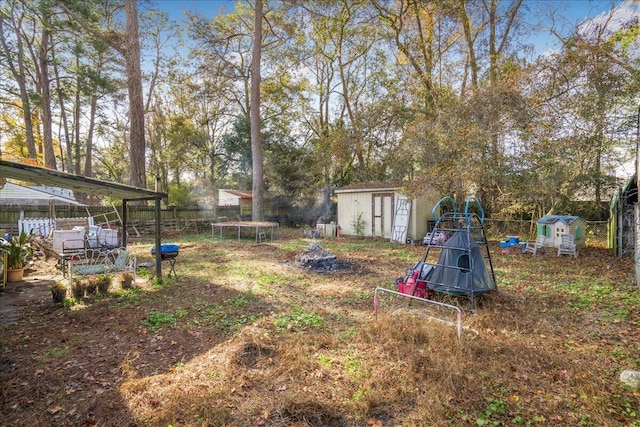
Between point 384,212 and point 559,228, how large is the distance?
19.3 ft

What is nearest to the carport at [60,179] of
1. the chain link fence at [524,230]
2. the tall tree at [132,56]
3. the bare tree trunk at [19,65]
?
the tall tree at [132,56]

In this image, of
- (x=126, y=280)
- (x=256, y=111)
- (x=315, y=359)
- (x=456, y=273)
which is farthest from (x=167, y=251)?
(x=256, y=111)

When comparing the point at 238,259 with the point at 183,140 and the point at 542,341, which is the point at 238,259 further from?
the point at 183,140

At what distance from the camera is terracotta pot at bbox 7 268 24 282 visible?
682 cm

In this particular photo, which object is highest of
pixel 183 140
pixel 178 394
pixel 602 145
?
pixel 183 140

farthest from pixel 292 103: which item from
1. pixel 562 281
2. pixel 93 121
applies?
pixel 562 281

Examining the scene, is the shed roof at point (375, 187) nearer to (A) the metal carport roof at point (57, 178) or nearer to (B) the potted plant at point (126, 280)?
(A) the metal carport roof at point (57, 178)

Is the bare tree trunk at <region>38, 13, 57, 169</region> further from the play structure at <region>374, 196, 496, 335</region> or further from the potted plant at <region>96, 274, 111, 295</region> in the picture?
the play structure at <region>374, 196, 496, 335</region>

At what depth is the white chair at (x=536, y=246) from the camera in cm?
958

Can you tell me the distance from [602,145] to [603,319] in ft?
22.6

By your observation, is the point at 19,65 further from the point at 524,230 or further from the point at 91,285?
the point at 524,230

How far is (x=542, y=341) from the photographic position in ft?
12.4

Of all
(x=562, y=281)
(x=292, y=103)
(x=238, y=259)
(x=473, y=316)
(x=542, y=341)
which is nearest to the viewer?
(x=542, y=341)

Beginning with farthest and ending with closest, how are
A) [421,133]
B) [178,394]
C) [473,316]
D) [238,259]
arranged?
1. [421,133]
2. [238,259]
3. [473,316]
4. [178,394]
